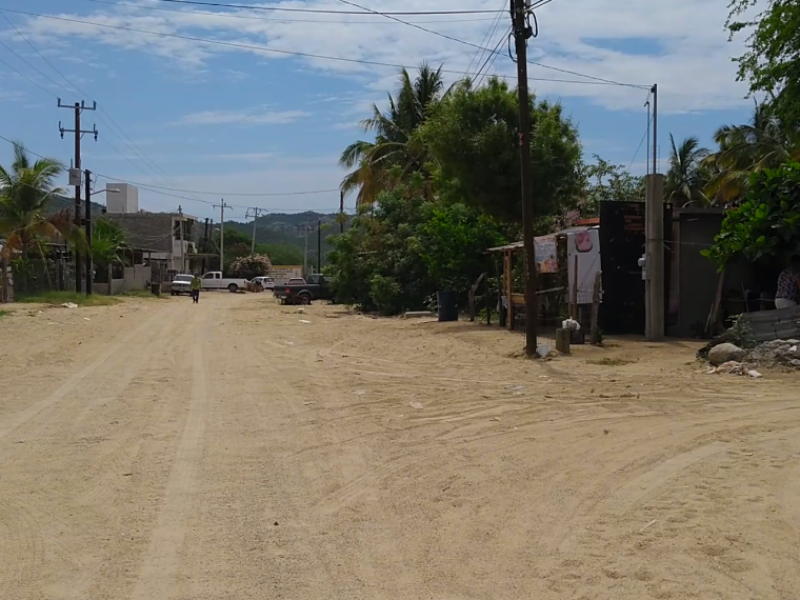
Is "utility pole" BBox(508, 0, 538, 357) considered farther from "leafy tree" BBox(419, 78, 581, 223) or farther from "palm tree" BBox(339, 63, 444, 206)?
"palm tree" BBox(339, 63, 444, 206)

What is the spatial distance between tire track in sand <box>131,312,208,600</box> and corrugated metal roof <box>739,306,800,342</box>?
923 centimetres

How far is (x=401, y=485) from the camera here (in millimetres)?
7695

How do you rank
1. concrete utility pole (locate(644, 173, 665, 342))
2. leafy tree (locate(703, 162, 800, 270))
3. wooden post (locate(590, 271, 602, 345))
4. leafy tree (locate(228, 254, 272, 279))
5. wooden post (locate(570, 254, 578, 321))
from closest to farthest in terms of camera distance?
leafy tree (locate(703, 162, 800, 270))
wooden post (locate(590, 271, 602, 345))
concrete utility pole (locate(644, 173, 665, 342))
wooden post (locate(570, 254, 578, 321))
leafy tree (locate(228, 254, 272, 279))

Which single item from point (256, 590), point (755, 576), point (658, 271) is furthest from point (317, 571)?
point (658, 271)

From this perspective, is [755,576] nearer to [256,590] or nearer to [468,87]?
[256,590]

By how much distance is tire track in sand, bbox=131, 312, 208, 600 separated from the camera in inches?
209

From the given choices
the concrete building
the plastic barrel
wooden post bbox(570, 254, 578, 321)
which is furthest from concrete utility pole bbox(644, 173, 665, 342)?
the concrete building

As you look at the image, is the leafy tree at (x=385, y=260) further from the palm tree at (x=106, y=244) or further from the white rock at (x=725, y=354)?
the palm tree at (x=106, y=244)

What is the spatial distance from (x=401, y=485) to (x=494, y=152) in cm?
2011

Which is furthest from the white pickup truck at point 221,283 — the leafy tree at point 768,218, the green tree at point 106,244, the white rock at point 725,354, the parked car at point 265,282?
the white rock at point 725,354

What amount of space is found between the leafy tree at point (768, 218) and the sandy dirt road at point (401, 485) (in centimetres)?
273

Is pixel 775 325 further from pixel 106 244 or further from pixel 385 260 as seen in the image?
pixel 106 244

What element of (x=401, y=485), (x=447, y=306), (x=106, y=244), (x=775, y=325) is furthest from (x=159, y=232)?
(x=401, y=485)

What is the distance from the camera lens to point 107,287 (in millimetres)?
59531
